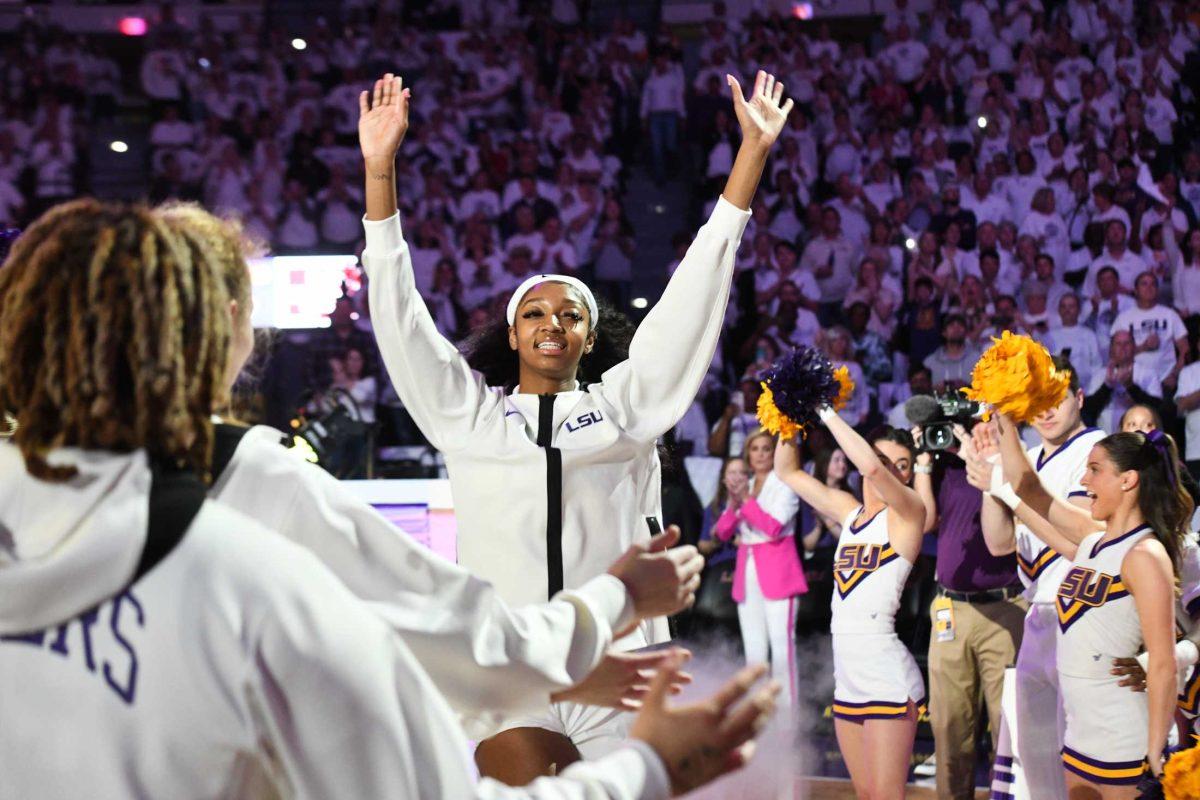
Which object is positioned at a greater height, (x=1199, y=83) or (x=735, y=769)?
(x=1199, y=83)

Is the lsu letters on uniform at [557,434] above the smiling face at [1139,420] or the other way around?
above

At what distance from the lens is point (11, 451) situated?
142 centimetres

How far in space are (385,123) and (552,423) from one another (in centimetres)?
83

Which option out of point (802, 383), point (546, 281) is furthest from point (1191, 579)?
point (546, 281)

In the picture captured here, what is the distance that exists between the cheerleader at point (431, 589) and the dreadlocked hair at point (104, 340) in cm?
29

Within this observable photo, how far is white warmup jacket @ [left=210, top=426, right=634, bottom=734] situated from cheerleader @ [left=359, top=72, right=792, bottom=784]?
1.56 meters

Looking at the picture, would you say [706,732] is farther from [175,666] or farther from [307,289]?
[307,289]

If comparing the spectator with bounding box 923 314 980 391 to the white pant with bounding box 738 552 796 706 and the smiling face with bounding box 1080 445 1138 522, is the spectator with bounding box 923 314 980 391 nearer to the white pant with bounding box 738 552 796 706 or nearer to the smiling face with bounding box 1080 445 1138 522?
the white pant with bounding box 738 552 796 706

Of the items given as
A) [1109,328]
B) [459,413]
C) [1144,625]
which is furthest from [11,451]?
[1109,328]

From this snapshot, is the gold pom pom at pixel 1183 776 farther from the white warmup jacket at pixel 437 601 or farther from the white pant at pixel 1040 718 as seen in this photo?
the white warmup jacket at pixel 437 601

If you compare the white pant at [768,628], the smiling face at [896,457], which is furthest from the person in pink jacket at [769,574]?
the smiling face at [896,457]

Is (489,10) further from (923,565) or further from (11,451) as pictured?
(11,451)

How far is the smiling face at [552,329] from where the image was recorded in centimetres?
367

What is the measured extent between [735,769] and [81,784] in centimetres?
63
